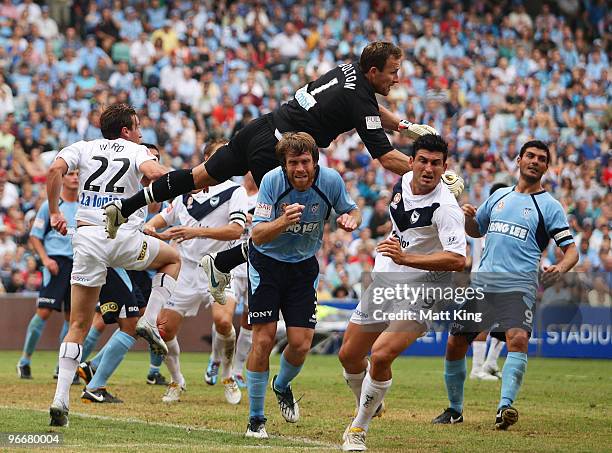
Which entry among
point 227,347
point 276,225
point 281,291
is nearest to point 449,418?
point 281,291

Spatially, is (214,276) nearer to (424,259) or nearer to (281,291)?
(281,291)

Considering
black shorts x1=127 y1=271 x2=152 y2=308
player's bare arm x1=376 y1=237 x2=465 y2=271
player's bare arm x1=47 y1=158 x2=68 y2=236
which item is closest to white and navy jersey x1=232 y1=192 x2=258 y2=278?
black shorts x1=127 y1=271 x2=152 y2=308

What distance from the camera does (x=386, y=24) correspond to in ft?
109

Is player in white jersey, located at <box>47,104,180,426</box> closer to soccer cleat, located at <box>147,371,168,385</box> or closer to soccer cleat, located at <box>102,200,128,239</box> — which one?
soccer cleat, located at <box>102,200,128,239</box>

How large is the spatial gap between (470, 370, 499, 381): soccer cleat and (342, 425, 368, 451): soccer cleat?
795 centimetres

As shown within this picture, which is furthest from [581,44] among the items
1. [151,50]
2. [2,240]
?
[2,240]

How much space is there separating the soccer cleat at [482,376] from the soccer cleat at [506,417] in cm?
618

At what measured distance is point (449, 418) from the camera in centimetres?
1123

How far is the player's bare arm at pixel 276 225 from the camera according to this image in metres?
9.28

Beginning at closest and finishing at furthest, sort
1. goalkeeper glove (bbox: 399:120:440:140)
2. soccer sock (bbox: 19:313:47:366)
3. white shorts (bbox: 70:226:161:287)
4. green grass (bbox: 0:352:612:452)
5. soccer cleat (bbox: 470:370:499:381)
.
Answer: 1. green grass (bbox: 0:352:612:452)
2. white shorts (bbox: 70:226:161:287)
3. goalkeeper glove (bbox: 399:120:440:140)
4. soccer sock (bbox: 19:313:47:366)
5. soccer cleat (bbox: 470:370:499:381)

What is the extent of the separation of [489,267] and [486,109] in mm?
18787

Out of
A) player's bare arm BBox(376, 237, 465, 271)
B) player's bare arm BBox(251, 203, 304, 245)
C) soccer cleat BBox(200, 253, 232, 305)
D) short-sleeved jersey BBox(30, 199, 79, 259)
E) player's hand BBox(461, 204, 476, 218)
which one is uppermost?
player's hand BBox(461, 204, 476, 218)

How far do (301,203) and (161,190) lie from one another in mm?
1546

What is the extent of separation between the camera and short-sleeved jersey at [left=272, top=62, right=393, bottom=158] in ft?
34.7
